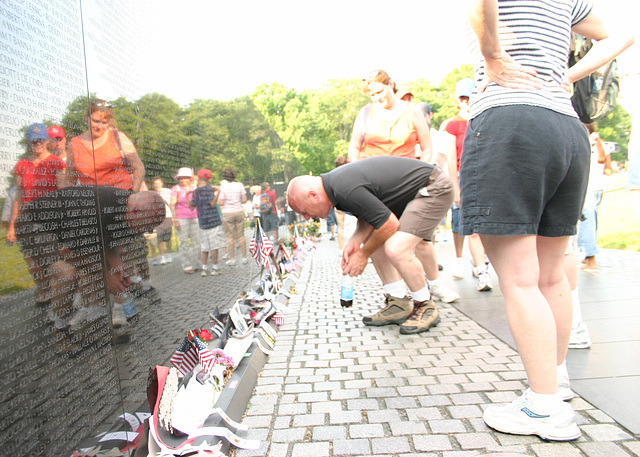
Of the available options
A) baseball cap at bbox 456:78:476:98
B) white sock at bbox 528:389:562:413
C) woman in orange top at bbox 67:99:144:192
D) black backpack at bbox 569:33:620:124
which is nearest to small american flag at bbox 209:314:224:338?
woman in orange top at bbox 67:99:144:192

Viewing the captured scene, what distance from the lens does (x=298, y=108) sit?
4100 centimetres

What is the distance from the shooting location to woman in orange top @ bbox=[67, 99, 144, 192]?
1.89 m

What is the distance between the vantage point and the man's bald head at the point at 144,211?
240 centimetres

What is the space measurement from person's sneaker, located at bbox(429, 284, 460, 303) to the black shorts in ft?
9.69

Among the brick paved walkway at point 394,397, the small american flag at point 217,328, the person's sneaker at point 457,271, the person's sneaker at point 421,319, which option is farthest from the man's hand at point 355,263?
the person's sneaker at point 457,271

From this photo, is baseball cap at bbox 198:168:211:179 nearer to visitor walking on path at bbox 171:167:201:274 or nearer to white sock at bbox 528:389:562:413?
visitor walking on path at bbox 171:167:201:274

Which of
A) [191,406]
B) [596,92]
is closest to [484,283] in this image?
[596,92]

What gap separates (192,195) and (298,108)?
38.9 m

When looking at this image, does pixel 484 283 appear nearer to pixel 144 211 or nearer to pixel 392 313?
pixel 392 313

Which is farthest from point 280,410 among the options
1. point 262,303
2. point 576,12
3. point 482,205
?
point 576,12

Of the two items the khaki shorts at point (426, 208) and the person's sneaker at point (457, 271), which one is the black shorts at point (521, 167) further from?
the person's sneaker at point (457, 271)

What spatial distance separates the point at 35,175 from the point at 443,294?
166 inches

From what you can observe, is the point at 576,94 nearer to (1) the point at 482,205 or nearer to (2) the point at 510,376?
(1) the point at 482,205

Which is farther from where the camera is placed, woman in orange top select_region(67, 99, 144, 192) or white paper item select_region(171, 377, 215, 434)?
white paper item select_region(171, 377, 215, 434)
